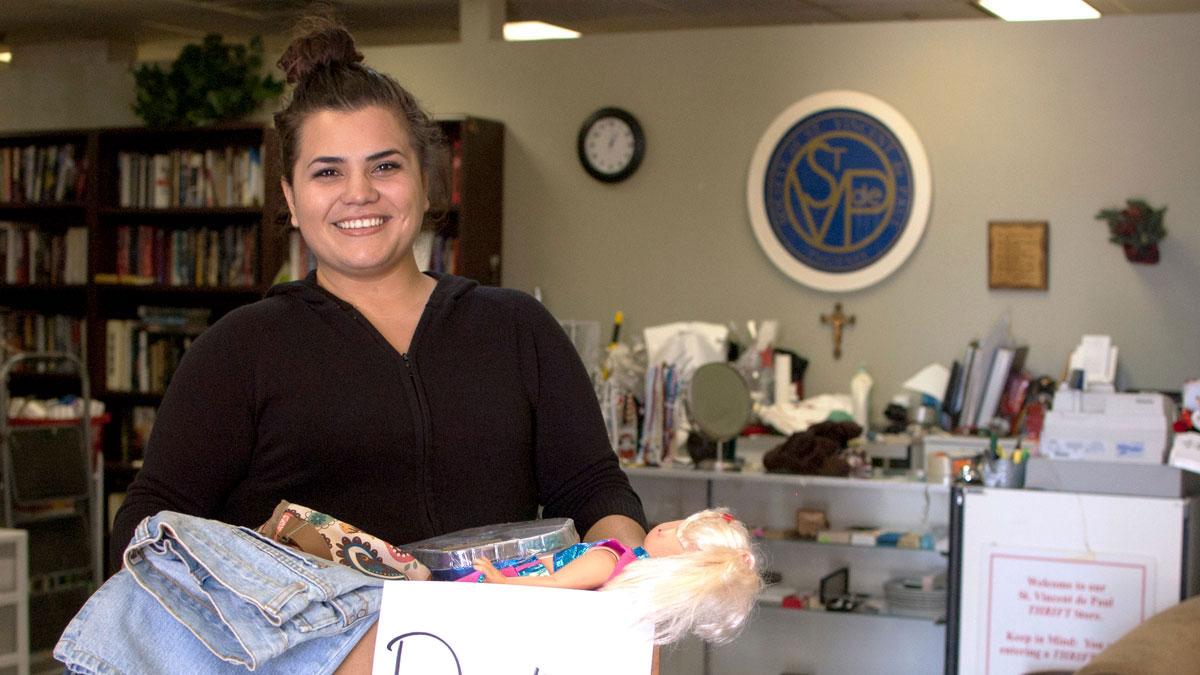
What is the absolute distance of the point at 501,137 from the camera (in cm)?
682

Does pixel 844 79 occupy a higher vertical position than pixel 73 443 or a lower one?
higher

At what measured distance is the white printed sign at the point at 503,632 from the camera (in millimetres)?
1172

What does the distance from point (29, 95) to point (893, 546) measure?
236 inches

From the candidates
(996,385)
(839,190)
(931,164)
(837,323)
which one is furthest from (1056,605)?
(839,190)

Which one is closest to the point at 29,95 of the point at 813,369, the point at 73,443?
the point at 73,443

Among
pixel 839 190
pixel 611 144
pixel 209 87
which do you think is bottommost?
pixel 839 190

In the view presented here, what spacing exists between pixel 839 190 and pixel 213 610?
205 inches

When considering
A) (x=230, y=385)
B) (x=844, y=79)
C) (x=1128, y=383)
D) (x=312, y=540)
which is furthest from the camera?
(x=844, y=79)

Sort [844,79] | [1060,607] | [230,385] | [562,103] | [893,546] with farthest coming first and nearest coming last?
[562,103], [844,79], [893,546], [1060,607], [230,385]

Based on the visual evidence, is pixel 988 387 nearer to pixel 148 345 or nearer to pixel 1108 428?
pixel 1108 428

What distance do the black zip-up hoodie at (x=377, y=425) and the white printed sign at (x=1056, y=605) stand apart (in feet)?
9.05

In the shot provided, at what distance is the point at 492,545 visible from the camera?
137cm

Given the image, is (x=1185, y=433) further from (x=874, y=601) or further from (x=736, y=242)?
(x=736, y=242)

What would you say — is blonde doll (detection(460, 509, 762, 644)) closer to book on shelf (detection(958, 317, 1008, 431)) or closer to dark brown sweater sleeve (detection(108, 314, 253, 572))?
dark brown sweater sleeve (detection(108, 314, 253, 572))
